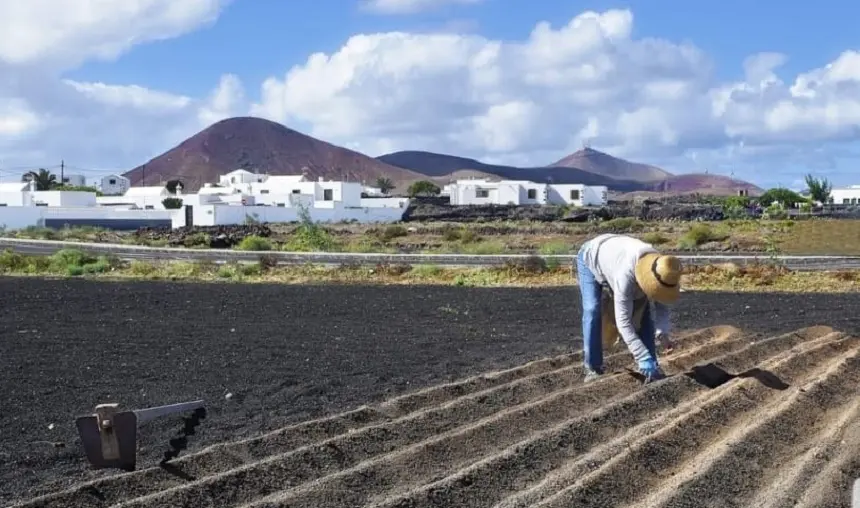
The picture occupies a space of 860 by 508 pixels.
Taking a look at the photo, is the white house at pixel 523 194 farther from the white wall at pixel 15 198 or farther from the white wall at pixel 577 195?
the white wall at pixel 15 198

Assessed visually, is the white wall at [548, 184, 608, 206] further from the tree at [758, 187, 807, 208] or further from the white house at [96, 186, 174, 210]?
the white house at [96, 186, 174, 210]

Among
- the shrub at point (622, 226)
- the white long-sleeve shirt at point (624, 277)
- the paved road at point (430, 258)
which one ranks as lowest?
the paved road at point (430, 258)

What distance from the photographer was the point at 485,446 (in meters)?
7.38

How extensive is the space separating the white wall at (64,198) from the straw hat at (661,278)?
84.0 m

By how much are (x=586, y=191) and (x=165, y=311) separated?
110067 millimetres

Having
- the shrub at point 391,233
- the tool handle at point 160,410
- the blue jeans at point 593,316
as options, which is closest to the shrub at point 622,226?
the shrub at point 391,233

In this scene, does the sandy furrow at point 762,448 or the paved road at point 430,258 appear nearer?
the sandy furrow at point 762,448

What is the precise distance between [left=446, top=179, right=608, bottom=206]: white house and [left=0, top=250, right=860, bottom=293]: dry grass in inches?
3414

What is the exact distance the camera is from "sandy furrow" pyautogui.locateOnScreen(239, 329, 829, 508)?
6.08 m

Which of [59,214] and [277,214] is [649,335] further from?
[277,214]

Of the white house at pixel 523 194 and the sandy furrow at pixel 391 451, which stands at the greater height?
the white house at pixel 523 194

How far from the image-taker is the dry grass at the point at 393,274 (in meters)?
22.8

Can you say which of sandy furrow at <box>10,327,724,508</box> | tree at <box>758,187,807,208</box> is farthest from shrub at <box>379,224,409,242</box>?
tree at <box>758,187,807,208</box>

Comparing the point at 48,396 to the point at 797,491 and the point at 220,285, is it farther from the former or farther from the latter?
the point at 220,285
